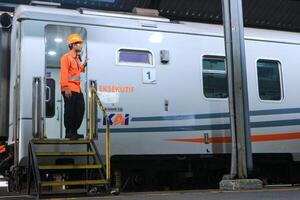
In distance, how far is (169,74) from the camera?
9.48m

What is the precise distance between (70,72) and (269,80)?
3.75 metres

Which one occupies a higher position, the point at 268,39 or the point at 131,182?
the point at 268,39

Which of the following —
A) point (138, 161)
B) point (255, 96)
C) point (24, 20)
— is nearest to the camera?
point (24, 20)

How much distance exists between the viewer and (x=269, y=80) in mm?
10297

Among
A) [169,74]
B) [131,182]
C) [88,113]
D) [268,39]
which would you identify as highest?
[268,39]

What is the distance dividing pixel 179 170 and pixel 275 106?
82.3 inches

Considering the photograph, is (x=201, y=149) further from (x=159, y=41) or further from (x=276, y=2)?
(x=276, y=2)

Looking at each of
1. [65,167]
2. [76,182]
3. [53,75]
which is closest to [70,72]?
[53,75]

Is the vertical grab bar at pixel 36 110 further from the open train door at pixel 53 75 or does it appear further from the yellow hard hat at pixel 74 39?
the yellow hard hat at pixel 74 39

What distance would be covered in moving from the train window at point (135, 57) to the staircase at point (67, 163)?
157cm

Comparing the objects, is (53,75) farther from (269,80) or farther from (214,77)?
(269,80)

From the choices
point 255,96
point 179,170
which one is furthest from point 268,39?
point 179,170

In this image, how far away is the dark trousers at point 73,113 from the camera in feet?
28.3

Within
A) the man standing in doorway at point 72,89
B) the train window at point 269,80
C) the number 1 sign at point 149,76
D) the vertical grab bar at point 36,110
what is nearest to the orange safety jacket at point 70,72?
the man standing in doorway at point 72,89
